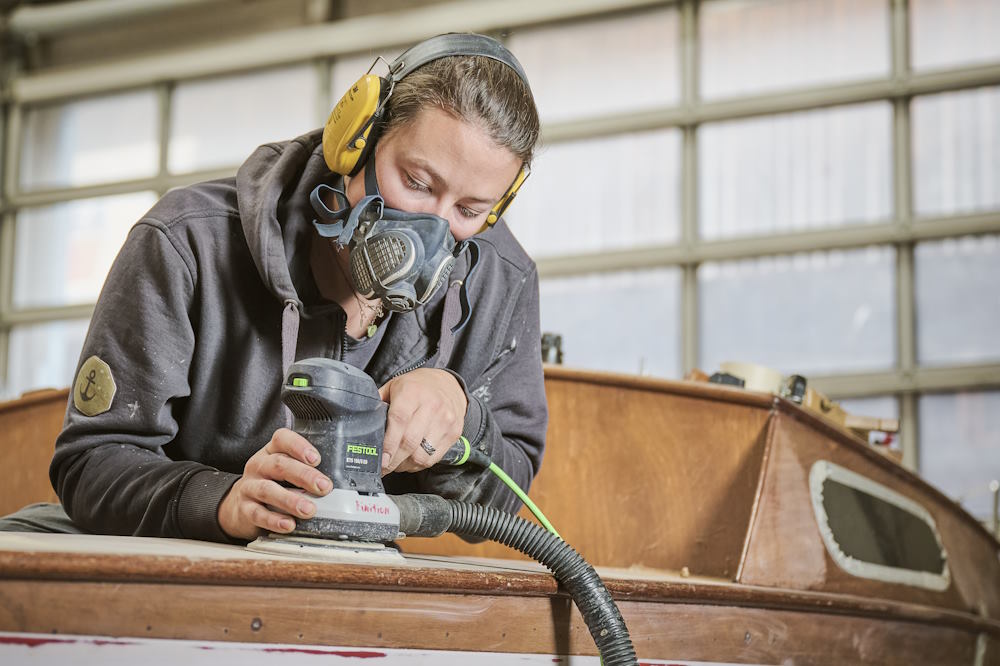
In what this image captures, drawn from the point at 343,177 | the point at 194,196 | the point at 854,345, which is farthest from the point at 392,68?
the point at 854,345

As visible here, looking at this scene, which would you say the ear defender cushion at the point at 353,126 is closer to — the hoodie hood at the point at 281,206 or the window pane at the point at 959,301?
the hoodie hood at the point at 281,206

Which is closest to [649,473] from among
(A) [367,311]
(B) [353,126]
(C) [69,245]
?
(A) [367,311]

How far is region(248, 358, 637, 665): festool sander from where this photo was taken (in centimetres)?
128

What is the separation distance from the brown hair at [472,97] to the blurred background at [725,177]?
13.2ft

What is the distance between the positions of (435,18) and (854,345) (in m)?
3.41

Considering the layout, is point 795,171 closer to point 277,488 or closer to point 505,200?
point 505,200

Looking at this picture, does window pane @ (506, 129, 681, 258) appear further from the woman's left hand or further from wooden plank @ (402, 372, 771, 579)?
the woman's left hand

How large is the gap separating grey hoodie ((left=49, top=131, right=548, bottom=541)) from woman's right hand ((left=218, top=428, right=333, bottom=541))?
0.06 meters

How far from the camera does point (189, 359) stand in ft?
5.35

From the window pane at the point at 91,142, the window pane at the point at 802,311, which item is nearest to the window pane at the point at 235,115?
the window pane at the point at 91,142

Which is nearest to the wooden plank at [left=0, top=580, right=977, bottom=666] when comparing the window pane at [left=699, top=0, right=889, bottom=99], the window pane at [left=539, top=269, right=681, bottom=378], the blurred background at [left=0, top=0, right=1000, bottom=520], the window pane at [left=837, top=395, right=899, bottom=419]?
the blurred background at [left=0, top=0, right=1000, bottom=520]

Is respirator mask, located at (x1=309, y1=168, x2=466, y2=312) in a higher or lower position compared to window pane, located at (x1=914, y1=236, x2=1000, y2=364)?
lower

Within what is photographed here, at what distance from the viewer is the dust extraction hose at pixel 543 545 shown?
1.37m

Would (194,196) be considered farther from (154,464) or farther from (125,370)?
(154,464)
